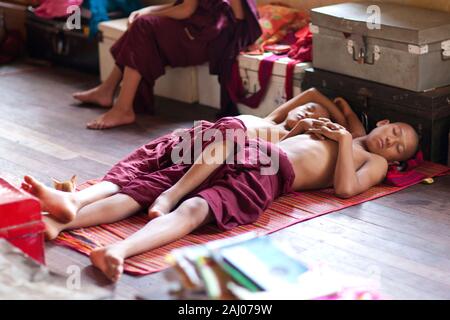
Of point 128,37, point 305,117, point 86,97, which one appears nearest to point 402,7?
point 305,117

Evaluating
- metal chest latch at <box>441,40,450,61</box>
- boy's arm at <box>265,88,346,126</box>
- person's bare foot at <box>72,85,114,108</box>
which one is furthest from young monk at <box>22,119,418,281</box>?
person's bare foot at <box>72,85,114,108</box>

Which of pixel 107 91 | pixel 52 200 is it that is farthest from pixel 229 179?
pixel 107 91

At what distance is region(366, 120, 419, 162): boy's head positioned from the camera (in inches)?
153

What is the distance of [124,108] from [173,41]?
482 mm

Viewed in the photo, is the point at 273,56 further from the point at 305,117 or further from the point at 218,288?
the point at 218,288

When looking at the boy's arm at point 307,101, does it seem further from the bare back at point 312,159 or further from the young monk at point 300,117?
the bare back at point 312,159

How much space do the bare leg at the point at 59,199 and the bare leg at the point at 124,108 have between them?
4.74ft

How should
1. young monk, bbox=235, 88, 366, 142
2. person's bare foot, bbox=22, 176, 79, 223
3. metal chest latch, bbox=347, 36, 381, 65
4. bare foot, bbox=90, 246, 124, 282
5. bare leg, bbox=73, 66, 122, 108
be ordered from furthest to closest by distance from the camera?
bare leg, bbox=73, 66, 122, 108 → metal chest latch, bbox=347, 36, 381, 65 → young monk, bbox=235, 88, 366, 142 → person's bare foot, bbox=22, 176, 79, 223 → bare foot, bbox=90, 246, 124, 282

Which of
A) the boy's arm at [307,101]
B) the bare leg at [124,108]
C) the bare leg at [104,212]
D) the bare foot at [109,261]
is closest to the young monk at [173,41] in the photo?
the bare leg at [124,108]

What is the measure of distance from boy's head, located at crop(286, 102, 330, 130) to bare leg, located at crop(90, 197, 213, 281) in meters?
0.90

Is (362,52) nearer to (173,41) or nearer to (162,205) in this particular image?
(173,41)

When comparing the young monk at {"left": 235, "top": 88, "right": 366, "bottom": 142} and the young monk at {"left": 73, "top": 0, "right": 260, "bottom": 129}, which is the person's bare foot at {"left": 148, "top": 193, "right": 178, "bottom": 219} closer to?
the young monk at {"left": 235, "top": 88, "right": 366, "bottom": 142}

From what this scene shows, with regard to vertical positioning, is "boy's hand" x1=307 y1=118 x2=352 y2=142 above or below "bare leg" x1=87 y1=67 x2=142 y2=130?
above
